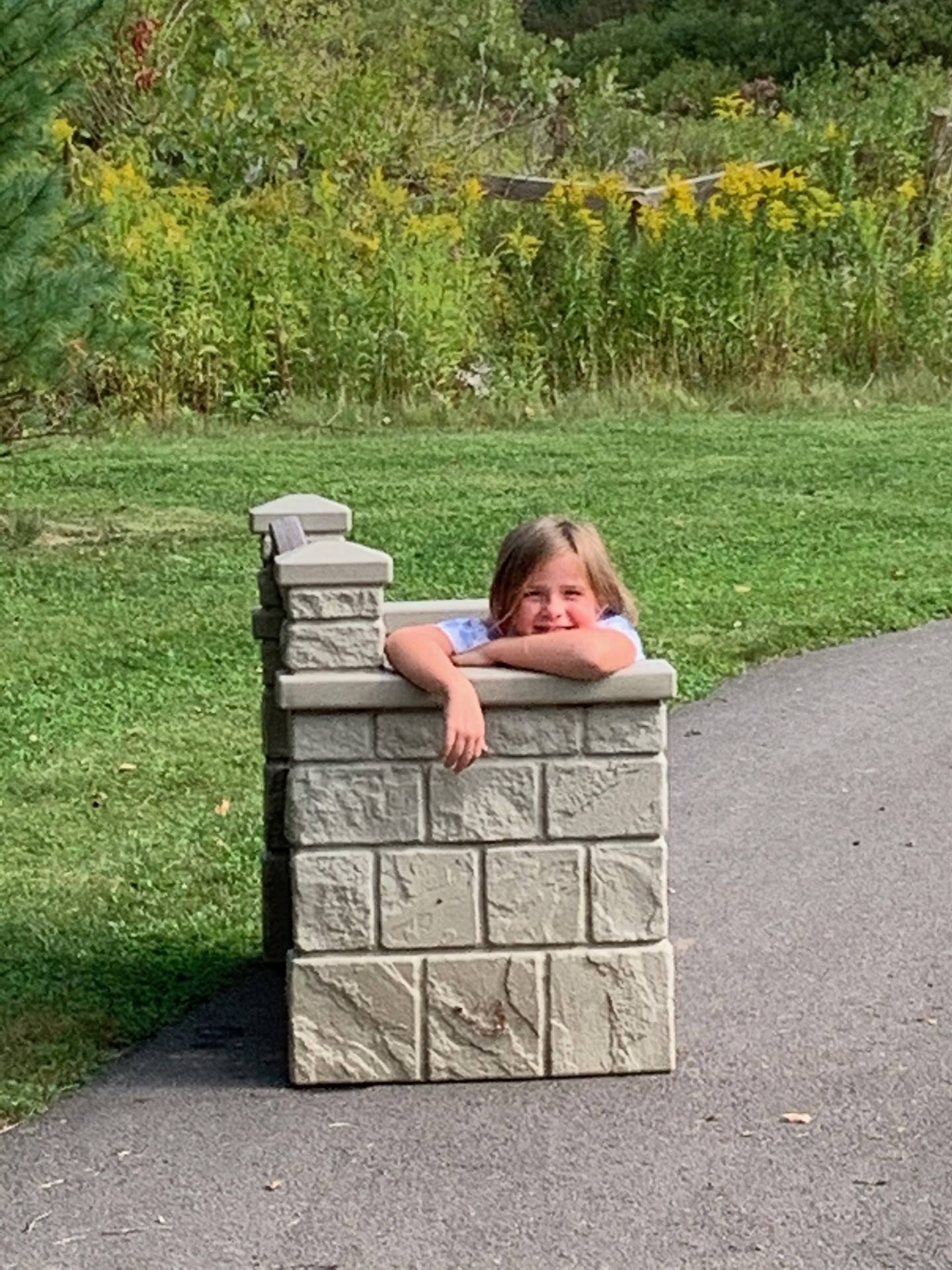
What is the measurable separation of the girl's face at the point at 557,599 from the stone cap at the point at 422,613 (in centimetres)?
54

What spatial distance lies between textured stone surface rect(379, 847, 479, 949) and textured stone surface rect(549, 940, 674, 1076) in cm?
21

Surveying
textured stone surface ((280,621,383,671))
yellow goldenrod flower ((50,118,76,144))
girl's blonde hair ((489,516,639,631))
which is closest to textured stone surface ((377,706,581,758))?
textured stone surface ((280,621,383,671))

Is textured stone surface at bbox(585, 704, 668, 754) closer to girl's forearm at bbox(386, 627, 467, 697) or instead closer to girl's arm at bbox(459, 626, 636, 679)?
girl's arm at bbox(459, 626, 636, 679)

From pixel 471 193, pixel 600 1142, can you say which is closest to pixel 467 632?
pixel 600 1142

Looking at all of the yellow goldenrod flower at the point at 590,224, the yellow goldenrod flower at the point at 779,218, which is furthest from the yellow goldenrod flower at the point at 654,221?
the yellow goldenrod flower at the point at 779,218

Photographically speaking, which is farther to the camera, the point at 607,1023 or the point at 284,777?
the point at 284,777

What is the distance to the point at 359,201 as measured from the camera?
16188 mm

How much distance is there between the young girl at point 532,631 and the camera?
4.18m

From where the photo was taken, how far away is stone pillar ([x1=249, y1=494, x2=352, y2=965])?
498cm

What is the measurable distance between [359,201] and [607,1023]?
12401 mm

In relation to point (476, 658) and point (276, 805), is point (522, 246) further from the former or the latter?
point (476, 658)

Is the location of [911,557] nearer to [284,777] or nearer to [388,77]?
[284,777]

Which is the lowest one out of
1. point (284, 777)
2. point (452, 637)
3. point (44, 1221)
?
point (44, 1221)

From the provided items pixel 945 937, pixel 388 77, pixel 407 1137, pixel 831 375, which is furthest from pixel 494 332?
pixel 407 1137
